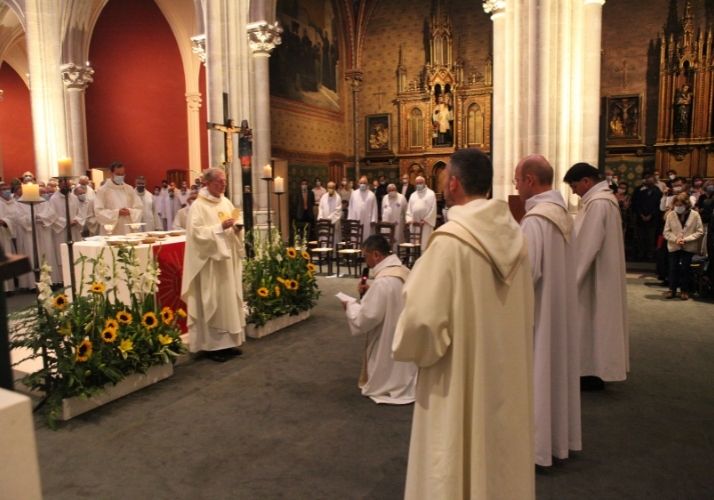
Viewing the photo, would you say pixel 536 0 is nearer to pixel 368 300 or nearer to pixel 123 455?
pixel 368 300

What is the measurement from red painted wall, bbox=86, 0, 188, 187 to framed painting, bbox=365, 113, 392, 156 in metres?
5.71

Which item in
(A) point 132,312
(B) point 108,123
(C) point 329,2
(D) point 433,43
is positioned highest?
(C) point 329,2

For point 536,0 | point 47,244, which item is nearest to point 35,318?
point 47,244

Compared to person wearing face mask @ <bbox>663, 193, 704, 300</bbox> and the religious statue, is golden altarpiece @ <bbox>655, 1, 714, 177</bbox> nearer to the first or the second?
the religious statue

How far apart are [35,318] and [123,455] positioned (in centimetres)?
171

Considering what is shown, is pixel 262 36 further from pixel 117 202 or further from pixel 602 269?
pixel 602 269

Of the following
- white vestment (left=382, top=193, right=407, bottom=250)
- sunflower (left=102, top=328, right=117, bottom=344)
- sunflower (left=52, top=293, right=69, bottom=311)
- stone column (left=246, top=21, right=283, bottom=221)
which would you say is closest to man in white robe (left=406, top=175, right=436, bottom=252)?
white vestment (left=382, top=193, right=407, bottom=250)

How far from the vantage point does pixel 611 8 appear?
1495cm

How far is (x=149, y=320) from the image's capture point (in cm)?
522

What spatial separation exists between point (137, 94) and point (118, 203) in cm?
956

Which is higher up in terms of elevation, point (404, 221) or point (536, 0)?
point (536, 0)

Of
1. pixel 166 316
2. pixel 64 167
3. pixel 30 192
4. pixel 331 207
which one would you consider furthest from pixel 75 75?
pixel 166 316

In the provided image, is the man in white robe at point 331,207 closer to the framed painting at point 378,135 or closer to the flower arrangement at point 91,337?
the framed painting at point 378,135

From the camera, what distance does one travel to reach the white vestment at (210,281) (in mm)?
5812
